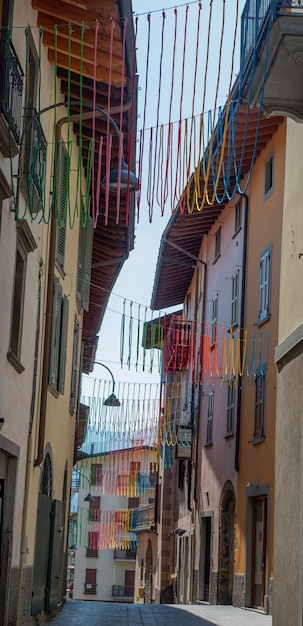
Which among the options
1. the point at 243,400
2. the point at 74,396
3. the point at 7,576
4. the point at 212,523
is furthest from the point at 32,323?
the point at 212,523

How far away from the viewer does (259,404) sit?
2498 cm

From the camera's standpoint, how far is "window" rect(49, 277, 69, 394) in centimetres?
1855

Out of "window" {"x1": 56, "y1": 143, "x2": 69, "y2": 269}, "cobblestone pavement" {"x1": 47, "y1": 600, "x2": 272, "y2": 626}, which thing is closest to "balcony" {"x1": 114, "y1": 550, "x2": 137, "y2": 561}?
"cobblestone pavement" {"x1": 47, "y1": 600, "x2": 272, "y2": 626}

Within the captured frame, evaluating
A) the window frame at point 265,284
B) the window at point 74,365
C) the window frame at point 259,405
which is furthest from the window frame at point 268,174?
the window at point 74,365

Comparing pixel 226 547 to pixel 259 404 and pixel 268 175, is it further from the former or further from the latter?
pixel 268 175

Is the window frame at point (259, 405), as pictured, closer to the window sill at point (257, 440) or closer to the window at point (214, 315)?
the window sill at point (257, 440)

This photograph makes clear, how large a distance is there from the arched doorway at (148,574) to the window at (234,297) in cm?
2533

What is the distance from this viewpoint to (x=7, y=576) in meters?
13.8

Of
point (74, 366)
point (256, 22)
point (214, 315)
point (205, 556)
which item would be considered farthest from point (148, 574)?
point (256, 22)

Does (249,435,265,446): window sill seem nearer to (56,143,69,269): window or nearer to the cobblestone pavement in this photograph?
the cobblestone pavement

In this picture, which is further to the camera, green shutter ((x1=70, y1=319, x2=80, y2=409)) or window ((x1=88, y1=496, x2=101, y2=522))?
window ((x1=88, y1=496, x2=101, y2=522))

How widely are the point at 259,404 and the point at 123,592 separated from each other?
53.7 meters

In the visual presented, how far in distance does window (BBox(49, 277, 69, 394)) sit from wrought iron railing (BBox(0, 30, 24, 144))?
225 inches

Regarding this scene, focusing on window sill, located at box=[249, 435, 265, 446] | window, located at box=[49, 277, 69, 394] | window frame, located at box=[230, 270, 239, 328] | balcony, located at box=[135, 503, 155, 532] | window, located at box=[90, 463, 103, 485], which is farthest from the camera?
window, located at box=[90, 463, 103, 485]
